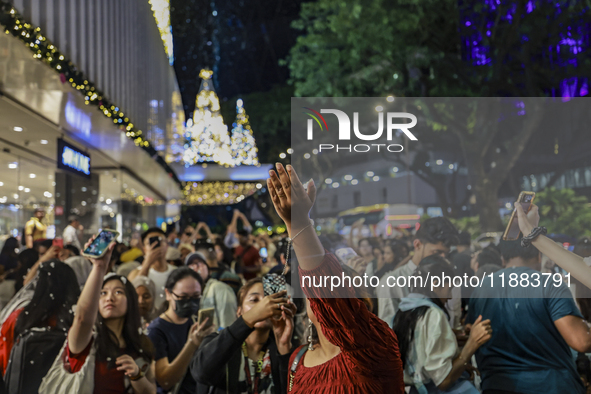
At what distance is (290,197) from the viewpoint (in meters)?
2.34

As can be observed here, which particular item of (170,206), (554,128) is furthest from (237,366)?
(170,206)

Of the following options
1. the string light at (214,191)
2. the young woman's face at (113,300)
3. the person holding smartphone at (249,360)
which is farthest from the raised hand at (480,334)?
A: the string light at (214,191)

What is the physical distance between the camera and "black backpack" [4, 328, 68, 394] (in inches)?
146

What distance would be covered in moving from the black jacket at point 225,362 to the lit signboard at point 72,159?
22.2 feet

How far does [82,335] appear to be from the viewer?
3412 millimetres

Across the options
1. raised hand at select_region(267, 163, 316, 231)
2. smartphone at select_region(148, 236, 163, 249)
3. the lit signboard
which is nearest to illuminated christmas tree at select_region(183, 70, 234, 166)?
the lit signboard

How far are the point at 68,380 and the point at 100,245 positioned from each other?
2.59ft

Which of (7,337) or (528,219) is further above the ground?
(528,219)

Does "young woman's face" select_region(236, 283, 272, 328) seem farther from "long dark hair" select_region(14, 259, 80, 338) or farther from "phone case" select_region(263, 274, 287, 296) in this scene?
"long dark hair" select_region(14, 259, 80, 338)

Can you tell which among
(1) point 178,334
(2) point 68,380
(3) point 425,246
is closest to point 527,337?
(3) point 425,246

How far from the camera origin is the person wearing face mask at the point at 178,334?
147 inches

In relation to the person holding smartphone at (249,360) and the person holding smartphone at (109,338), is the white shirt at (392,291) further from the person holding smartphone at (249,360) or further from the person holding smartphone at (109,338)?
the person holding smartphone at (109,338)

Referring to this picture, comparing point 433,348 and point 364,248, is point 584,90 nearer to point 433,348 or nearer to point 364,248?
point 433,348

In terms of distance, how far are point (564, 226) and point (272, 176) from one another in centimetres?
173
